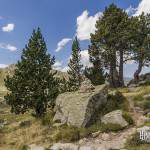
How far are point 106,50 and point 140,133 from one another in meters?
37.0

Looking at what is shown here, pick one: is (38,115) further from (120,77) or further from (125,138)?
(120,77)

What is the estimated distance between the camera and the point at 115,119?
28641 mm

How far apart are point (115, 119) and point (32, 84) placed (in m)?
13.8

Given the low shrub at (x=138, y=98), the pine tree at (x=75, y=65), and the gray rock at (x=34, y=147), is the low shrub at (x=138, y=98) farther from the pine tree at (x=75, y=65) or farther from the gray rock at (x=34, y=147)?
the pine tree at (x=75, y=65)

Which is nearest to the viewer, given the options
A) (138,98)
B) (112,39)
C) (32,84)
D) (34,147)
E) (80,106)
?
(34,147)

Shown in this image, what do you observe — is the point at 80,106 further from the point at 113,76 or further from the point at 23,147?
the point at 113,76

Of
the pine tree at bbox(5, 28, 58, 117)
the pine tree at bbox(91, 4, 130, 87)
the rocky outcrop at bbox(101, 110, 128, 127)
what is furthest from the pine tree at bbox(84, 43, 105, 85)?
the rocky outcrop at bbox(101, 110, 128, 127)

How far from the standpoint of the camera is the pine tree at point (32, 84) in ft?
127

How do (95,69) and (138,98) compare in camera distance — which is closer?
(138,98)

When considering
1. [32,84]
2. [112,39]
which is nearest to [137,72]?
[112,39]

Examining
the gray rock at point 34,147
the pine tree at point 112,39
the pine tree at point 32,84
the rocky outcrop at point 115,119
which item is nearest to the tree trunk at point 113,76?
the pine tree at point 112,39

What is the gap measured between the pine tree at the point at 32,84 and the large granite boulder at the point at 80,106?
548 centimetres

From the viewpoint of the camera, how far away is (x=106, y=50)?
198ft

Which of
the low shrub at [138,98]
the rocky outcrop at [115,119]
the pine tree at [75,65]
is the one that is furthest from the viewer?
the pine tree at [75,65]
